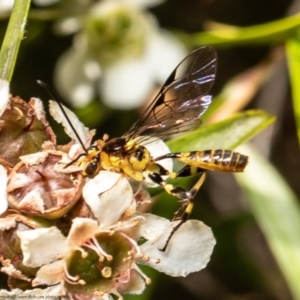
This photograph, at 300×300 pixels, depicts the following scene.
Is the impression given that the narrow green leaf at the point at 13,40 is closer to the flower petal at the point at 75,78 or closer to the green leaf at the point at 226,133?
the green leaf at the point at 226,133

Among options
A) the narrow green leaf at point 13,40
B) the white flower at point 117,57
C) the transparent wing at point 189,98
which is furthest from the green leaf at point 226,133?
the white flower at point 117,57

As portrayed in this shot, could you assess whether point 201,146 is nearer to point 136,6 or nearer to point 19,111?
point 19,111

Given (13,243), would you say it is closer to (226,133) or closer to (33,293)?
(33,293)

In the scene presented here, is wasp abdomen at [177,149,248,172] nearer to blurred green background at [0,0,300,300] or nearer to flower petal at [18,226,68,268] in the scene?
flower petal at [18,226,68,268]

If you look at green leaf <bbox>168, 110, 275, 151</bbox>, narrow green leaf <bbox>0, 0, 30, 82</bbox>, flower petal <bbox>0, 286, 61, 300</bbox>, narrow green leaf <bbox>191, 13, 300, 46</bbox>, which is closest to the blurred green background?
narrow green leaf <bbox>191, 13, 300, 46</bbox>

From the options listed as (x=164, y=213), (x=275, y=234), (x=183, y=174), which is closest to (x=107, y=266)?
(x=183, y=174)

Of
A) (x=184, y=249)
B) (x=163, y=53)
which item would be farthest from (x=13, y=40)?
(x=163, y=53)
